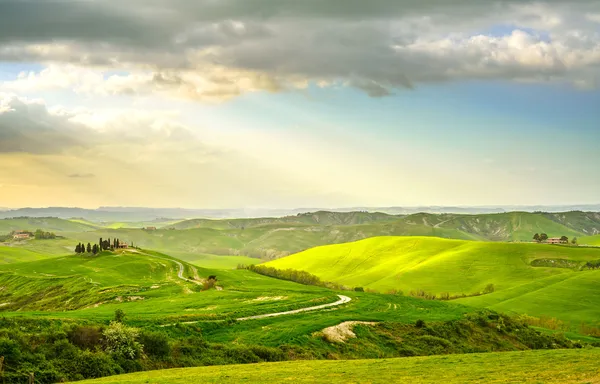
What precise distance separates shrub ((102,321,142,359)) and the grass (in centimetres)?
618

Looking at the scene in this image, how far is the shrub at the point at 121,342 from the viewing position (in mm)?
55719

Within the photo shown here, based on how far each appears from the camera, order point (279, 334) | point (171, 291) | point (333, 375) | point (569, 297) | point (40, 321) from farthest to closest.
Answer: point (569, 297), point (171, 291), point (279, 334), point (40, 321), point (333, 375)

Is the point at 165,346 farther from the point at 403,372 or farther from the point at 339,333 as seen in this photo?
the point at 339,333

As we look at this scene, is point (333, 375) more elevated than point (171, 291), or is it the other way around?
point (333, 375)

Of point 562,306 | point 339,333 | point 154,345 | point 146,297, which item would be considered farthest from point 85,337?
point 562,306

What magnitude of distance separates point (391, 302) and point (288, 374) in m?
81.4

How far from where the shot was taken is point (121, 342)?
56469 mm

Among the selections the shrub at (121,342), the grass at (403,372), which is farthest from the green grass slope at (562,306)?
the shrub at (121,342)

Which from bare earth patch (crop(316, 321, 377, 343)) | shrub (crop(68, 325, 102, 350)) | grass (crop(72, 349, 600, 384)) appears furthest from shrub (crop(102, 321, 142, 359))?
bare earth patch (crop(316, 321, 377, 343))

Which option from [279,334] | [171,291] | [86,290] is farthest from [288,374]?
[86,290]

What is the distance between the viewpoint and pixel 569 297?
195875mm

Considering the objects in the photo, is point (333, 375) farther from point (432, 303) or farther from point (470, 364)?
point (432, 303)

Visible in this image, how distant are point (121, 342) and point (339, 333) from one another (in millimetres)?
34889

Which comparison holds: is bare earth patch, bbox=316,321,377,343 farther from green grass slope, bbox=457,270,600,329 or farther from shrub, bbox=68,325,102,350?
green grass slope, bbox=457,270,600,329
